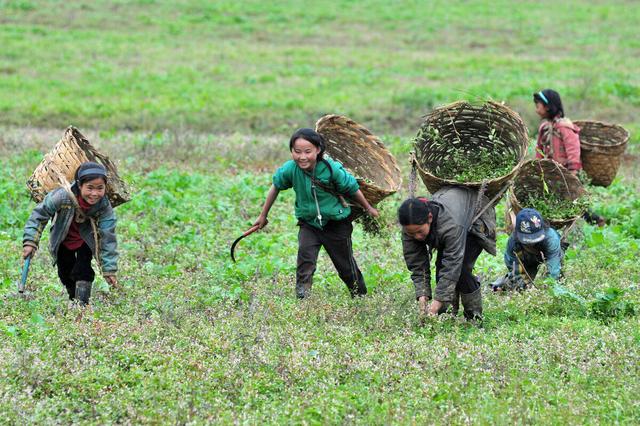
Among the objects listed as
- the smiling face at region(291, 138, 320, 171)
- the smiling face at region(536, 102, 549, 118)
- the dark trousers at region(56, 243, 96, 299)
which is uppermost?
the smiling face at region(291, 138, 320, 171)

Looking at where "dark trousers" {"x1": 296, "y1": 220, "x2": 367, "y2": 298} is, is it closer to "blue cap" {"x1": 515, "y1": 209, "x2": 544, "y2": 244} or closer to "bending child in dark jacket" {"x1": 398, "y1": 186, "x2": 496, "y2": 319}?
"bending child in dark jacket" {"x1": 398, "y1": 186, "x2": 496, "y2": 319}

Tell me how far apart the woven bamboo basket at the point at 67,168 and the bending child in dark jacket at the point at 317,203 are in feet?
4.37

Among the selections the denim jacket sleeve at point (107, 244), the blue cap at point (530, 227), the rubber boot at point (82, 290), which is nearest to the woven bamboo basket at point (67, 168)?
the denim jacket sleeve at point (107, 244)

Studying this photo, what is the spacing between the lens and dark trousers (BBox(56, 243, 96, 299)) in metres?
7.72

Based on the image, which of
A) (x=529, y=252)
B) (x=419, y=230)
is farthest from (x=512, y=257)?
(x=419, y=230)

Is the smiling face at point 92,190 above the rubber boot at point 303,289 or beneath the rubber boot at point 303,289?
above

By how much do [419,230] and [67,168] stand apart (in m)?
3.16

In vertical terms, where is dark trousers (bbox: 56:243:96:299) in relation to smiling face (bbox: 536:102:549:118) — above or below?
below

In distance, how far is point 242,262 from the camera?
9391mm

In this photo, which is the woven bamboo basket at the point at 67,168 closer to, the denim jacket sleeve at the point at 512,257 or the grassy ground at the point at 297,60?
the denim jacket sleeve at the point at 512,257

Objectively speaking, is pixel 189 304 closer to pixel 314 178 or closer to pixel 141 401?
pixel 314 178

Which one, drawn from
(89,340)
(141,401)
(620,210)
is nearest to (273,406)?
(141,401)

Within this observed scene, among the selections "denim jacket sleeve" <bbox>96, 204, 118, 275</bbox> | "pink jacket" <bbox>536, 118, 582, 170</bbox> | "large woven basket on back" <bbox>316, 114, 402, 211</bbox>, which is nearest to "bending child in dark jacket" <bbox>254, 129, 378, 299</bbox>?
"large woven basket on back" <bbox>316, 114, 402, 211</bbox>

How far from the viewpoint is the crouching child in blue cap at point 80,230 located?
735cm
